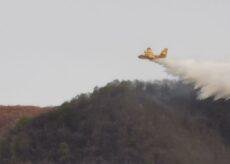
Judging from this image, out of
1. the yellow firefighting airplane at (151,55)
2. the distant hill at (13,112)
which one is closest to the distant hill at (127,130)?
the yellow firefighting airplane at (151,55)

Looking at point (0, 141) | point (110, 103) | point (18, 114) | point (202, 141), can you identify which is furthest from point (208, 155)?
point (18, 114)

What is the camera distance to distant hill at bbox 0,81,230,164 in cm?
9838

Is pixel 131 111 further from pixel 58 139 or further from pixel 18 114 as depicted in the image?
pixel 18 114

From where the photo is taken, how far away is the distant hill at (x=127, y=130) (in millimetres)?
98375

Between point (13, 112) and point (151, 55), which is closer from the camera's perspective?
point (151, 55)

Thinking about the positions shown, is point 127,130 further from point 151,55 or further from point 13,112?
point 13,112

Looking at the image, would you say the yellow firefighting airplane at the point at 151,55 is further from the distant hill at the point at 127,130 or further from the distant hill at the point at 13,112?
the distant hill at the point at 13,112

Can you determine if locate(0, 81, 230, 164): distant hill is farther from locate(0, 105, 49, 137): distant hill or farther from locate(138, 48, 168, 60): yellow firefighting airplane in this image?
locate(0, 105, 49, 137): distant hill

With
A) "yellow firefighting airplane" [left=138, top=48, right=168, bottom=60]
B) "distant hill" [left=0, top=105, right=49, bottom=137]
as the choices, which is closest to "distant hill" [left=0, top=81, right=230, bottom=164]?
"yellow firefighting airplane" [left=138, top=48, right=168, bottom=60]

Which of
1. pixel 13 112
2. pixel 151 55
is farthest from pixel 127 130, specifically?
pixel 13 112

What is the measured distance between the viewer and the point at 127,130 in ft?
330

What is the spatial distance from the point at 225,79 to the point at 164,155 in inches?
341

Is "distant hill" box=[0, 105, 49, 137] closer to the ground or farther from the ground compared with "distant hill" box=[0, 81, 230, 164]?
farther from the ground

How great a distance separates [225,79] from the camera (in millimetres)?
100875
